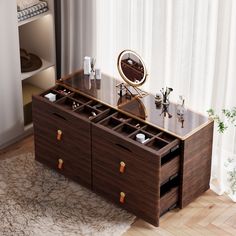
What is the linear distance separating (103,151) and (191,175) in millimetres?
462

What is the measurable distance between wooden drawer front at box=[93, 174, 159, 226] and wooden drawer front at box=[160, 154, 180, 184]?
0.11 meters

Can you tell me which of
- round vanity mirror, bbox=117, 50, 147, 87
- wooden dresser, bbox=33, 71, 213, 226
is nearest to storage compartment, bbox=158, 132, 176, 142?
wooden dresser, bbox=33, 71, 213, 226

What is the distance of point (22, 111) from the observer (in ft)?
13.3

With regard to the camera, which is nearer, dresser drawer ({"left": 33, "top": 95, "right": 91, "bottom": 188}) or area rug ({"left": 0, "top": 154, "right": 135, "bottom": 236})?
area rug ({"left": 0, "top": 154, "right": 135, "bottom": 236})

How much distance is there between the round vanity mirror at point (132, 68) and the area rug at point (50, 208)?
64cm

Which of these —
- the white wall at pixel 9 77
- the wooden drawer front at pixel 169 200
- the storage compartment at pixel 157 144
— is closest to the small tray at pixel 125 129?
the storage compartment at pixel 157 144

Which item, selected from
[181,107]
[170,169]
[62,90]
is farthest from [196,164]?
[62,90]

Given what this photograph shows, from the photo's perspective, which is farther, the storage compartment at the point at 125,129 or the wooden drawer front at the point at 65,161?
the wooden drawer front at the point at 65,161

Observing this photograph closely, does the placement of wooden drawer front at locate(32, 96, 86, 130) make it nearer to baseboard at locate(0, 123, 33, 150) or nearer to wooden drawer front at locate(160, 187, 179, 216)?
baseboard at locate(0, 123, 33, 150)

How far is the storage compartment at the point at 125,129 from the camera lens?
133 inches

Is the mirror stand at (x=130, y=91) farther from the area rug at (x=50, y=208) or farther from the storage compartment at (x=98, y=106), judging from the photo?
the area rug at (x=50, y=208)

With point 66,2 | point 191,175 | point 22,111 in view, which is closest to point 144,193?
point 191,175

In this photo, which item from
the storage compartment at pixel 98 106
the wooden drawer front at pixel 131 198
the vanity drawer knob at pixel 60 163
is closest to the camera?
the wooden drawer front at pixel 131 198

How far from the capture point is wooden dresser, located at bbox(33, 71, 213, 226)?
3273 mm
